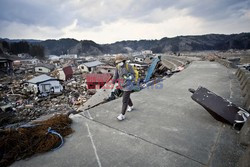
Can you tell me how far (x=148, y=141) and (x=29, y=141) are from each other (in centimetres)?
200

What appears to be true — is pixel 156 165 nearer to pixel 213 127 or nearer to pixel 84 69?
pixel 213 127

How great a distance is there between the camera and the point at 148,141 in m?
2.29

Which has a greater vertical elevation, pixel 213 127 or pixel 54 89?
pixel 213 127

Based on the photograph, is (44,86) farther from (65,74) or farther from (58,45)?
(58,45)

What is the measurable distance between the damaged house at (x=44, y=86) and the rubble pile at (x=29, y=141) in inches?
787

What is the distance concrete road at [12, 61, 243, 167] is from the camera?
73.7 inches

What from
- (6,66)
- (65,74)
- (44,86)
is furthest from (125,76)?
(6,66)

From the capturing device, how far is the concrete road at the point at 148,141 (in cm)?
187

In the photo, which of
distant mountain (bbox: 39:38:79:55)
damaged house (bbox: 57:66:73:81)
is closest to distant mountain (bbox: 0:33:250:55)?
distant mountain (bbox: 39:38:79:55)

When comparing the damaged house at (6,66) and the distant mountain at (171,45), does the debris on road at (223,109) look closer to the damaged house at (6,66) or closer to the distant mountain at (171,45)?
the damaged house at (6,66)

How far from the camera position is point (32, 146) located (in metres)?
2.08

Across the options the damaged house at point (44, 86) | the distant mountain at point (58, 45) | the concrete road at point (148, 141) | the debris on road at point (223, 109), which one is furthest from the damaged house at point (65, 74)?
the distant mountain at point (58, 45)

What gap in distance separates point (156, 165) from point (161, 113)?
1637mm

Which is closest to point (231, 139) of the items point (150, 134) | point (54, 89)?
point (150, 134)
